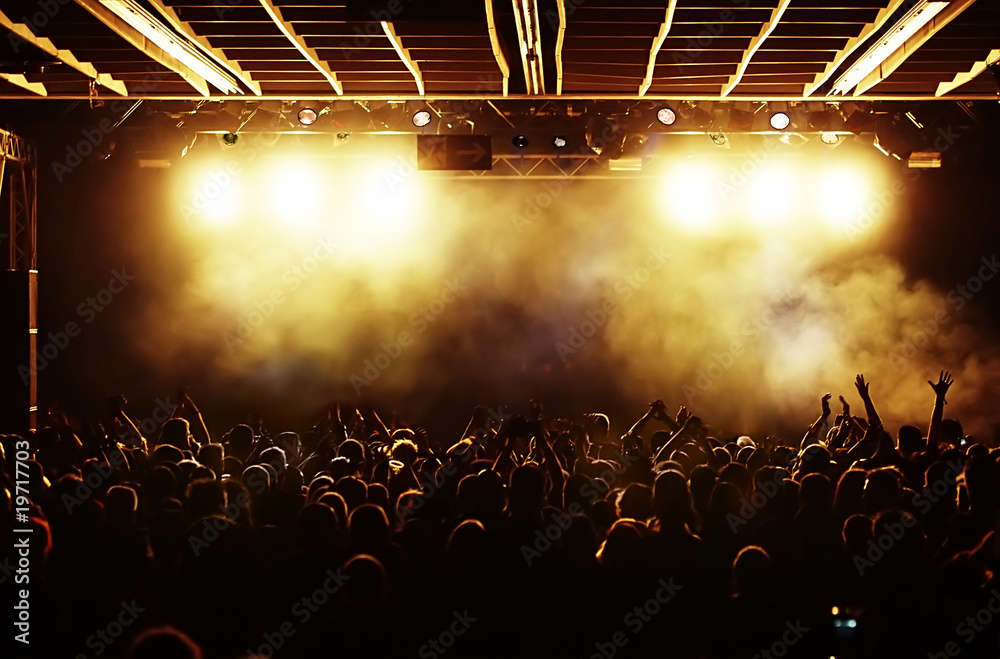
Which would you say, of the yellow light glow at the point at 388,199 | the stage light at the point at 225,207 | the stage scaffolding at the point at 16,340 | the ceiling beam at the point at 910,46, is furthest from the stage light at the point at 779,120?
the stage scaffolding at the point at 16,340

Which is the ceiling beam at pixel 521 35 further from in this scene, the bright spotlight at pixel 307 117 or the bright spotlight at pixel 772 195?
the bright spotlight at pixel 772 195

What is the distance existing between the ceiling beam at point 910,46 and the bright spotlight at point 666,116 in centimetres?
185

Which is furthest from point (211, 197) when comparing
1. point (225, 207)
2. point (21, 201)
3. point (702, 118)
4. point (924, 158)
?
point (924, 158)

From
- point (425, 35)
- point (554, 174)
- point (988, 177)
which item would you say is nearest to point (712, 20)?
point (425, 35)

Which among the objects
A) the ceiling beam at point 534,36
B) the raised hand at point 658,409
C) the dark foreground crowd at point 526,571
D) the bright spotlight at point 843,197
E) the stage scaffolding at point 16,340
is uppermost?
the ceiling beam at point 534,36

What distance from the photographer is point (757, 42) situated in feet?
20.3

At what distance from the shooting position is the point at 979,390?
10.9m

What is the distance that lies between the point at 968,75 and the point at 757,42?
2.16m

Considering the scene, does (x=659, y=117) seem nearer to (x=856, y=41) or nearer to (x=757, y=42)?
(x=757, y=42)

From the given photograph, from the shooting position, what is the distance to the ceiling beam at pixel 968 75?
6.55 meters

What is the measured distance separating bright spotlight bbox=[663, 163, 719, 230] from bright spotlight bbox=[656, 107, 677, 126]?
1894 millimetres

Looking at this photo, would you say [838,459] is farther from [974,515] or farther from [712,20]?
[712,20]

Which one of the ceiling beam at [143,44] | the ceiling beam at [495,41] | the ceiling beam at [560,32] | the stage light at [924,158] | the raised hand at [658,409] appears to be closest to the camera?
the ceiling beam at [560,32]

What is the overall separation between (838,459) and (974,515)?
2306 millimetres
